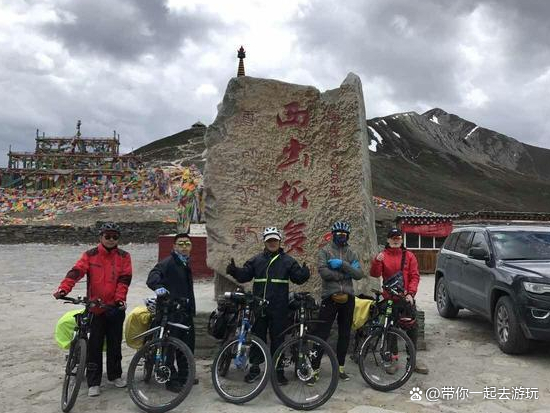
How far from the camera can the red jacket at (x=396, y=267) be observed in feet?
17.3

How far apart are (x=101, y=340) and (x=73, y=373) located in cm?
41

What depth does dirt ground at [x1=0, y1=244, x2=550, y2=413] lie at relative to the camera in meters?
4.39

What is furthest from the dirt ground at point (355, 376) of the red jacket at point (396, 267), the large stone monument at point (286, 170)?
the large stone monument at point (286, 170)

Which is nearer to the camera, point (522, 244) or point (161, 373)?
point (161, 373)

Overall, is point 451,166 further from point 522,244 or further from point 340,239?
point 340,239

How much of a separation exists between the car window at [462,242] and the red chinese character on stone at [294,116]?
3545mm

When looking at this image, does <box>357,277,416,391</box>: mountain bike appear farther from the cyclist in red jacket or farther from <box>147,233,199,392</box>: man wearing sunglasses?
<box>147,233,199,392</box>: man wearing sunglasses

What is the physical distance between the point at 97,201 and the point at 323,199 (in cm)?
2784

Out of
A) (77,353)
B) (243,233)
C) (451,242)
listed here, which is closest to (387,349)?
(243,233)

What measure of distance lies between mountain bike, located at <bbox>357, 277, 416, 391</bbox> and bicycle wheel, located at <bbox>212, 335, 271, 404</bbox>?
3.39ft

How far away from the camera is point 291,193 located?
20.5 ft

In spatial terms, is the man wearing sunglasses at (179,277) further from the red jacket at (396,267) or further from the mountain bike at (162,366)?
the red jacket at (396,267)

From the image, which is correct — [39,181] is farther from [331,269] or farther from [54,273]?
[331,269]

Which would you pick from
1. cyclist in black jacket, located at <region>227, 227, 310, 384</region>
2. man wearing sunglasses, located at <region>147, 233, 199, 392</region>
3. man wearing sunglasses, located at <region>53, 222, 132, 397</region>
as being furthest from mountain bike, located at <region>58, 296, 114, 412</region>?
cyclist in black jacket, located at <region>227, 227, 310, 384</region>
